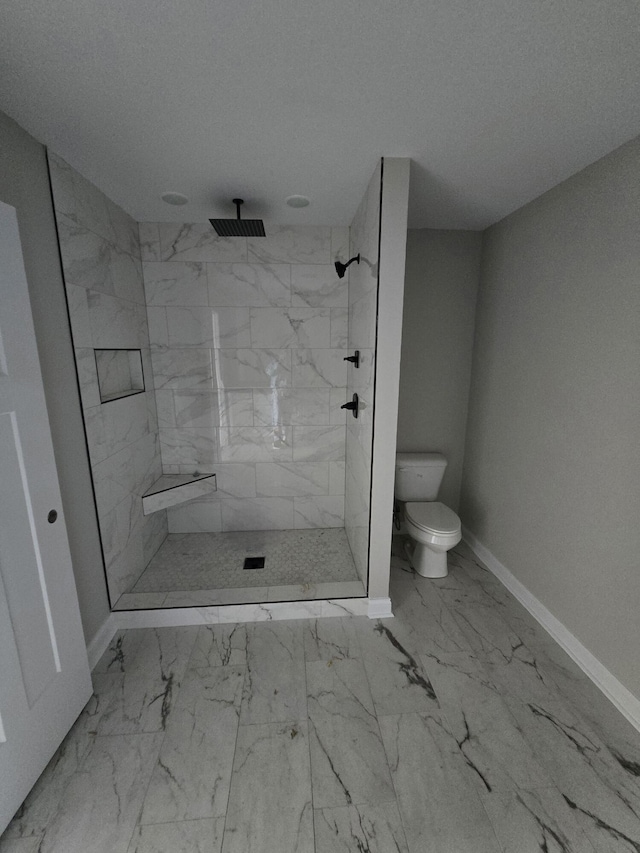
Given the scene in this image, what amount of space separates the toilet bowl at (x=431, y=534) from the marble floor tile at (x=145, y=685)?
4.82ft

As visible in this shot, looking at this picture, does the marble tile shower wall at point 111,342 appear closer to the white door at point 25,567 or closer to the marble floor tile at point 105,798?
the white door at point 25,567

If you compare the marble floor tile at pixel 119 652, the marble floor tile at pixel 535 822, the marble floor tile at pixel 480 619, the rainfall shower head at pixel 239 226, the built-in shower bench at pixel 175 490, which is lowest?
the marble floor tile at pixel 119 652

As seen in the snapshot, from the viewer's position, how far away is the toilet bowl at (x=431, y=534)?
2258 millimetres

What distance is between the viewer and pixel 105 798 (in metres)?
1.23

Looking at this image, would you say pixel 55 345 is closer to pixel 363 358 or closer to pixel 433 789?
pixel 363 358

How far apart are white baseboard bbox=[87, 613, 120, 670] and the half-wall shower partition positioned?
0.12 m

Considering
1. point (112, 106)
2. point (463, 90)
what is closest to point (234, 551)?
point (112, 106)

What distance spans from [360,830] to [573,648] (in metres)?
1.33

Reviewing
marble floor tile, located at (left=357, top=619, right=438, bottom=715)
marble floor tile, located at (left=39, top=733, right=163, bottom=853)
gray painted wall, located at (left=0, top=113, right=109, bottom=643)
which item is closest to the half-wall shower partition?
gray painted wall, located at (left=0, top=113, right=109, bottom=643)

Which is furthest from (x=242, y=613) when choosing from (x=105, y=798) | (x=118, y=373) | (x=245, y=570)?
(x=118, y=373)

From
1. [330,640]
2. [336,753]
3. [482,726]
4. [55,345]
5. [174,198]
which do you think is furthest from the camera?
[174,198]

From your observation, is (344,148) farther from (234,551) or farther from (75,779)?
(75,779)

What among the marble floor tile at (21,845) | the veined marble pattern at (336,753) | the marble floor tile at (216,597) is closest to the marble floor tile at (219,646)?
the veined marble pattern at (336,753)

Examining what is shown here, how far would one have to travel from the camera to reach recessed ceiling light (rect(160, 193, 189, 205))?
6.57 ft
